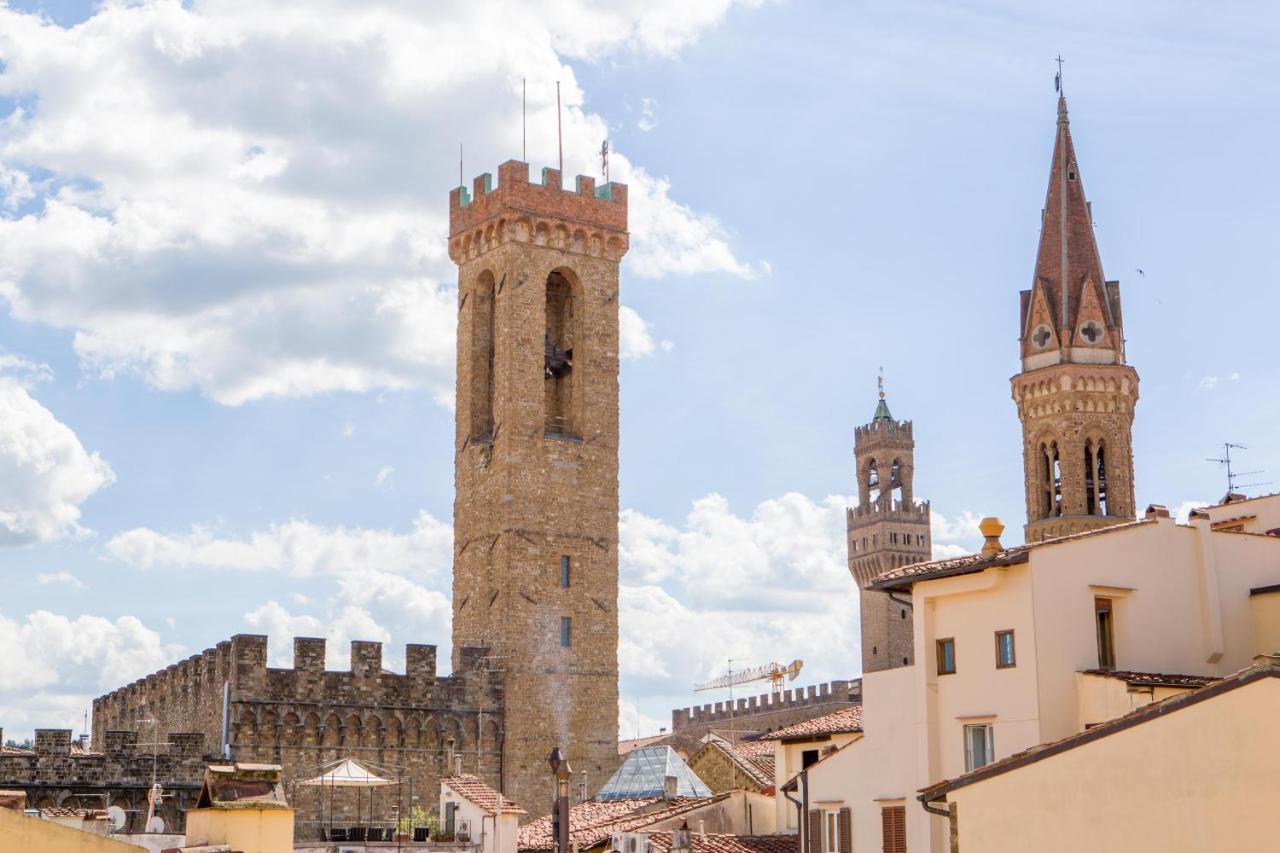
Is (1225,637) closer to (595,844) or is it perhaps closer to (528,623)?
(595,844)

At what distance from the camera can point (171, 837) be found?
3019 centimetres

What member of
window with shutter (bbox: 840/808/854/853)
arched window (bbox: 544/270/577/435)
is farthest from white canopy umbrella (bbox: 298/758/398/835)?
arched window (bbox: 544/270/577/435)

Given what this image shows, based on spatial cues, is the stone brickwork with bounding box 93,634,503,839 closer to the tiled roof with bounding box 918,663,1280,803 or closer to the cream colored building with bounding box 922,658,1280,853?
the tiled roof with bounding box 918,663,1280,803

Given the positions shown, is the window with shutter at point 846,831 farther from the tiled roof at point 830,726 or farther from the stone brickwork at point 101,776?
the stone brickwork at point 101,776

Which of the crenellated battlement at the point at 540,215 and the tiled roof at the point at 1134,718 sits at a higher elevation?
the crenellated battlement at the point at 540,215

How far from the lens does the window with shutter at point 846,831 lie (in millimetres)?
27736

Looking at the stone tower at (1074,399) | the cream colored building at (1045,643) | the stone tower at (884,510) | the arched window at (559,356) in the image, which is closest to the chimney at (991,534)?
the cream colored building at (1045,643)

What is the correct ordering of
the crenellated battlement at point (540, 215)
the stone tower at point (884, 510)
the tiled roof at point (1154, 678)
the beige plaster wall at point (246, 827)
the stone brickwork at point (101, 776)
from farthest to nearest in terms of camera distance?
1. the stone tower at point (884, 510)
2. the crenellated battlement at point (540, 215)
3. the stone brickwork at point (101, 776)
4. the tiled roof at point (1154, 678)
5. the beige plaster wall at point (246, 827)

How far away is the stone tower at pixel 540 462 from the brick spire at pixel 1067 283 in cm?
2051

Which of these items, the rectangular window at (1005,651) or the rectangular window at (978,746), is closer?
the rectangular window at (1005,651)

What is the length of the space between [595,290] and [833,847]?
25612 millimetres

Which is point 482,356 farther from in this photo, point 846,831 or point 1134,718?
point 1134,718

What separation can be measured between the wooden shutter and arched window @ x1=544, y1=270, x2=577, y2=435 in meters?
24.5

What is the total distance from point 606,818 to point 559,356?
1772cm
